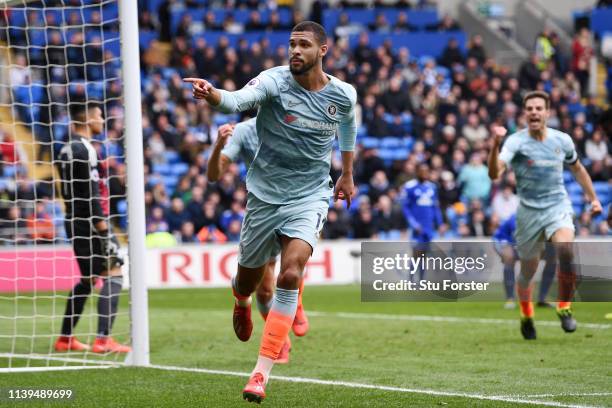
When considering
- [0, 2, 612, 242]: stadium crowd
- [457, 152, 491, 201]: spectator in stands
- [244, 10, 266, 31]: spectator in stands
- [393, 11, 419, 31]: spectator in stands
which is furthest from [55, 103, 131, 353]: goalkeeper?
[393, 11, 419, 31]: spectator in stands

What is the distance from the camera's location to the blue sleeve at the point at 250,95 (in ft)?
22.1

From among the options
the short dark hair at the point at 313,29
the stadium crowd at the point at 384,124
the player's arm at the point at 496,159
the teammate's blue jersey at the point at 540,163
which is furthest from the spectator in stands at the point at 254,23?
the short dark hair at the point at 313,29

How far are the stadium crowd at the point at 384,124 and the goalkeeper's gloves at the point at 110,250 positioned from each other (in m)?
10.3

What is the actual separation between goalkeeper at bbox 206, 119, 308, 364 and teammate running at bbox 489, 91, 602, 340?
2.73 metres

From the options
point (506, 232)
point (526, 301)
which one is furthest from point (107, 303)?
point (506, 232)

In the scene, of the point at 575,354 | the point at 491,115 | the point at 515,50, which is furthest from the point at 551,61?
the point at 575,354

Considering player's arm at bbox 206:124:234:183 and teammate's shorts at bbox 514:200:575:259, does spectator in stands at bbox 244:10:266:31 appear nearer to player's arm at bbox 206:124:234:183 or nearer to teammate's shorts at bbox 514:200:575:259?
teammate's shorts at bbox 514:200:575:259

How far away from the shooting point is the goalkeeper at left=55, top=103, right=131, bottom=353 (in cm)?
1045

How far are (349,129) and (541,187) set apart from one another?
4156 millimetres

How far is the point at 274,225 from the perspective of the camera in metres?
7.69

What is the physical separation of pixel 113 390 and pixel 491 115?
908 inches

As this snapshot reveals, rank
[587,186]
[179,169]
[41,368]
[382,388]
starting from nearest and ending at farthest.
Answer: [382,388] < [41,368] < [587,186] < [179,169]

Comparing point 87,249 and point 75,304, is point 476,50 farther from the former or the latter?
point 75,304

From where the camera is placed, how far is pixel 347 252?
22.8 metres
